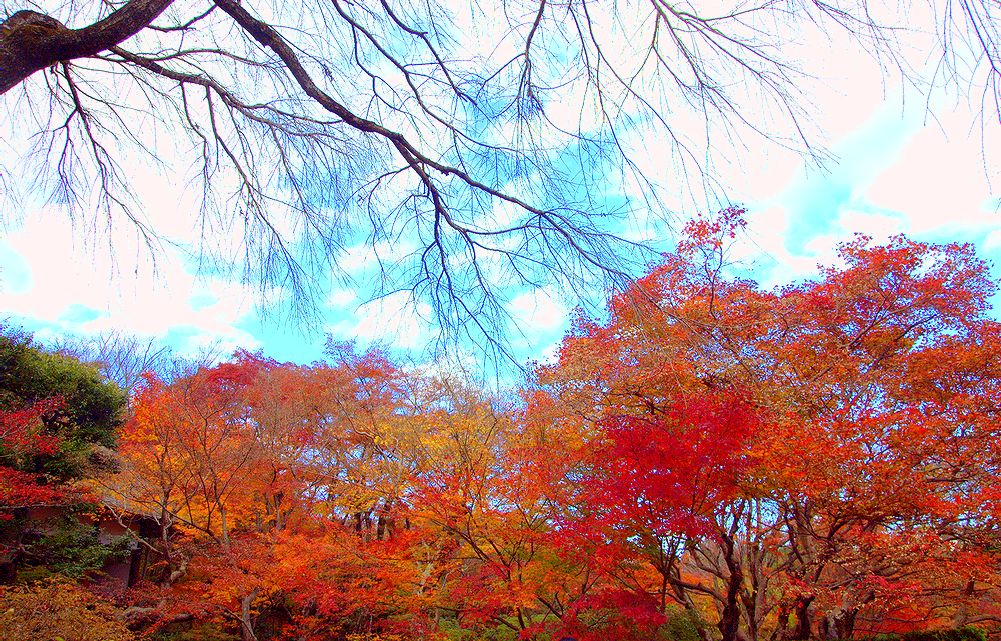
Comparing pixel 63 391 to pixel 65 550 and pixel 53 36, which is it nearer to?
pixel 65 550

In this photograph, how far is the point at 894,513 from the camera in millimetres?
6648

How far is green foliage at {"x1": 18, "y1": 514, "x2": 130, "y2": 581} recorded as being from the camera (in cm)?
992

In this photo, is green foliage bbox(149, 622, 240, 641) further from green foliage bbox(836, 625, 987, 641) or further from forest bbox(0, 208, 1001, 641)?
green foliage bbox(836, 625, 987, 641)

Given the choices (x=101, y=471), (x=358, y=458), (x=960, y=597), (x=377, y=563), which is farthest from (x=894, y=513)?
(x=101, y=471)

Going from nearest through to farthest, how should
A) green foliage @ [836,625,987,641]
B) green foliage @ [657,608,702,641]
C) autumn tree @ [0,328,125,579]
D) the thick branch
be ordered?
the thick branch → green foliage @ [836,625,987,641] → autumn tree @ [0,328,125,579] → green foliage @ [657,608,702,641]

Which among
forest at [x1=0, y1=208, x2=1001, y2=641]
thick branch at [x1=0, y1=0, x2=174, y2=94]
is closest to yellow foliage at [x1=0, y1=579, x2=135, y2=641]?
forest at [x1=0, y1=208, x2=1001, y2=641]

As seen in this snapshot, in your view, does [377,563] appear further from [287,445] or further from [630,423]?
[630,423]

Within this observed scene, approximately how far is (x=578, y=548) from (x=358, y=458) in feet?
20.0

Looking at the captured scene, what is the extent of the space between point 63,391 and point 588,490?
34.6 ft

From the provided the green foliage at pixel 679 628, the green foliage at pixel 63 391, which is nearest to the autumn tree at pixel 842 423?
the green foliage at pixel 679 628

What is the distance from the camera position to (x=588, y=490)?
24.8 feet

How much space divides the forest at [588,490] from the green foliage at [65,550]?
1.8 inches

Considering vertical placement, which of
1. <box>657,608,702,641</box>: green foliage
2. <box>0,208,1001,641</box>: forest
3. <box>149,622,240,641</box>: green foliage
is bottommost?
<box>149,622,240,641</box>: green foliage

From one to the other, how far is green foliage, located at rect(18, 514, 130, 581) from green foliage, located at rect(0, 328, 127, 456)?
98 centimetres
